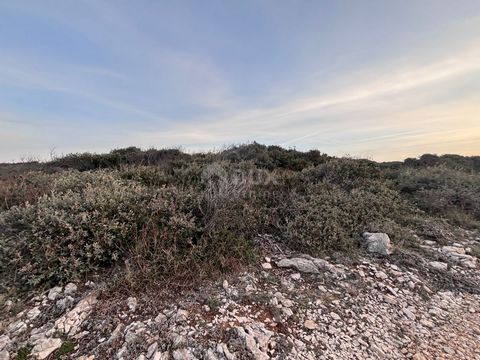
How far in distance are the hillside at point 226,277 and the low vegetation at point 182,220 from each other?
3 cm

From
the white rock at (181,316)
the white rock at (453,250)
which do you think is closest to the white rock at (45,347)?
the white rock at (181,316)

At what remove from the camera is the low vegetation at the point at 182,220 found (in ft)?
12.0

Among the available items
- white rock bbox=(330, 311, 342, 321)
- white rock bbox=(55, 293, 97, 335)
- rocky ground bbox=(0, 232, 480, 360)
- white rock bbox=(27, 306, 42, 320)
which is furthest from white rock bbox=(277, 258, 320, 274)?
white rock bbox=(27, 306, 42, 320)

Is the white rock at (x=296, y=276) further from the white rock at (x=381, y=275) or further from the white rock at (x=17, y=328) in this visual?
the white rock at (x=17, y=328)

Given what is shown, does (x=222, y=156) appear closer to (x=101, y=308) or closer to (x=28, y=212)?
(x=28, y=212)

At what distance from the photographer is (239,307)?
327 cm

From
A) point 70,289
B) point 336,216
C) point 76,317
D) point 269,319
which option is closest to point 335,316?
point 269,319

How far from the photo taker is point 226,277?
3.77 m

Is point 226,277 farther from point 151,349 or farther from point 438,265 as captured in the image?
point 438,265

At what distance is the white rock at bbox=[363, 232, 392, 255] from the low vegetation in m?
0.23

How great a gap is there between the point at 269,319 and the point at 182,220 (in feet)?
6.01

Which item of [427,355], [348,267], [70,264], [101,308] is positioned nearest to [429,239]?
[348,267]

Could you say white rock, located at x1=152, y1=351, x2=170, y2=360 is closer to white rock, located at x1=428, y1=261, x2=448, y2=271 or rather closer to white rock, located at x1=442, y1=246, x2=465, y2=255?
white rock, located at x1=428, y1=261, x2=448, y2=271

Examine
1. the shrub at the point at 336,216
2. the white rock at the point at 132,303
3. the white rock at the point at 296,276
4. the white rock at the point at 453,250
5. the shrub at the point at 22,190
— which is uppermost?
the shrub at the point at 22,190
